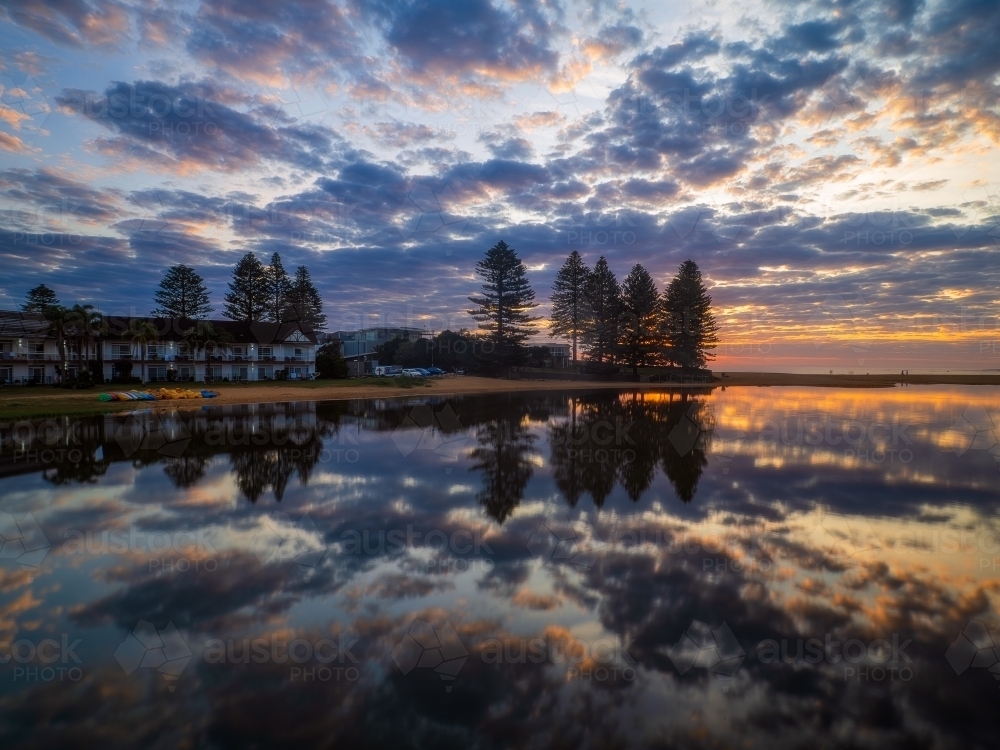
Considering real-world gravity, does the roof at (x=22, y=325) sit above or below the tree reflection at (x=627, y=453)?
above

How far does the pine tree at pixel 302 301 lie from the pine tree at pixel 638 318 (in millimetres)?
48205

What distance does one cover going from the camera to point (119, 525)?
8.60m

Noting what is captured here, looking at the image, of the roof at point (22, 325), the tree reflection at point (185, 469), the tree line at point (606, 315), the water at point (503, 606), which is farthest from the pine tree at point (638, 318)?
the roof at point (22, 325)

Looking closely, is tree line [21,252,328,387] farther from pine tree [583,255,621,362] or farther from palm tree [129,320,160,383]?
pine tree [583,255,621,362]

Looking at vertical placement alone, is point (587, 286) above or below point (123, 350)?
above

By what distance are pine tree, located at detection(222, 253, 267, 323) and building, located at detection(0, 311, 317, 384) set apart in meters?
4.03

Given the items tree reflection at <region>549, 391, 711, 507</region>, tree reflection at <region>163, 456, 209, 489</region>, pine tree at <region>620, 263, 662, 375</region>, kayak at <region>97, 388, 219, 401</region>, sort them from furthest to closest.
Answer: pine tree at <region>620, 263, 662, 375</region> < kayak at <region>97, 388, 219, 401</region> < tree reflection at <region>163, 456, 209, 489</region> < tree reflection at <region>549, 391, 711, 507</region>

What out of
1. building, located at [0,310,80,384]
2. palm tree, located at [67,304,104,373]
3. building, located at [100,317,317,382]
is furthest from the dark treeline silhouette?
building, located at [0,310,80,384]

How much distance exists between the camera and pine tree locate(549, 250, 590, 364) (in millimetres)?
76875

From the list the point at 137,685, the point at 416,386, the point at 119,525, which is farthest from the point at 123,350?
the point at 137,685

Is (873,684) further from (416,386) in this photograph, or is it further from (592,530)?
(416,386)

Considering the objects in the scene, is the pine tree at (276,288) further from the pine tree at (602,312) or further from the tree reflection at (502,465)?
the tree reflection at (502,465)

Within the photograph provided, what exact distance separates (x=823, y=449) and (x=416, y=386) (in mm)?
41517

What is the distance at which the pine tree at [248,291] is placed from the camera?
7056 centimetres
